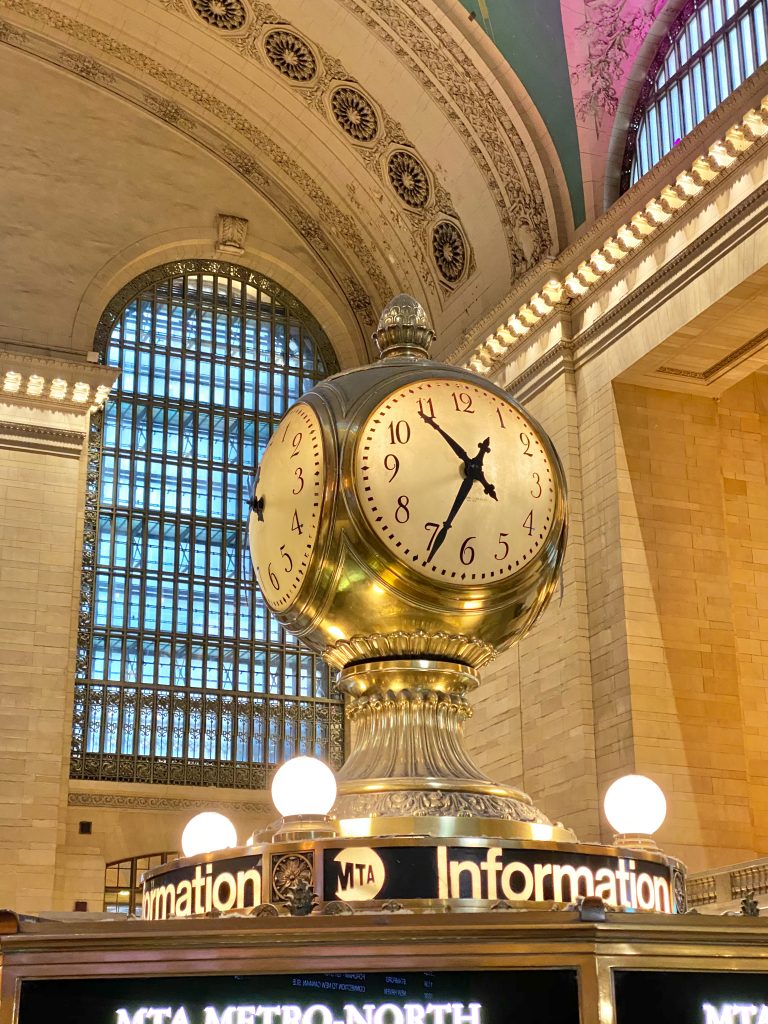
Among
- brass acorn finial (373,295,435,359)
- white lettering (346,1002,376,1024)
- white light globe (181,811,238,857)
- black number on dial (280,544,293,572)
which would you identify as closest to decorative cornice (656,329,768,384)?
brass acorn finial (373,295,435,359)

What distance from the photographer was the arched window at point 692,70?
14328 millimetres

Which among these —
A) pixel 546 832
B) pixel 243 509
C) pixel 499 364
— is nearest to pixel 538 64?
pixel 499 364

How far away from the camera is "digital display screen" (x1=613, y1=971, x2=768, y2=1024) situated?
104cm

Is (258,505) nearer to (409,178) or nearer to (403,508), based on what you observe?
(403,508)

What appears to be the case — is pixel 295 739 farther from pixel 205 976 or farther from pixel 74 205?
pixel 205 976

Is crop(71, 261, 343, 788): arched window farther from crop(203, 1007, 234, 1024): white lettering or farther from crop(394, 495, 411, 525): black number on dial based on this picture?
crop(203, 1007, 234, 1024): white lettering

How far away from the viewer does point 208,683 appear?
1886 centimetres

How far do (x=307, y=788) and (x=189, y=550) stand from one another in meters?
18.0

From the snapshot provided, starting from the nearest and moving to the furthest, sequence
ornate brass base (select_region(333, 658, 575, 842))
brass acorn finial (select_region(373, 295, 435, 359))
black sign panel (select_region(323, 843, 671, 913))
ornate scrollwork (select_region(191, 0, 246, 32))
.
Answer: black sign panel (select_region(323, 843, 671, 913))
ornate brass base (select_region(333, 658, 575, 842))
brass acorn finial (select_region(373, 295, 435, 359))
ornate scrollwork (select_region(191, 0, 246, 32))

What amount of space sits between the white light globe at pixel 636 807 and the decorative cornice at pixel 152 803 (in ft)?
53.9

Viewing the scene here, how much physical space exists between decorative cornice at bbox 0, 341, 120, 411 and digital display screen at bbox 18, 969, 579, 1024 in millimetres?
17383

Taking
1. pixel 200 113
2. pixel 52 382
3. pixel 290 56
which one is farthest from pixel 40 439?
pixel 290 56

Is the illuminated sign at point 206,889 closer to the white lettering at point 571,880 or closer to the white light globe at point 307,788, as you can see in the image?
the white light globe at point 307,788

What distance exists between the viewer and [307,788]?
150 centimetres
